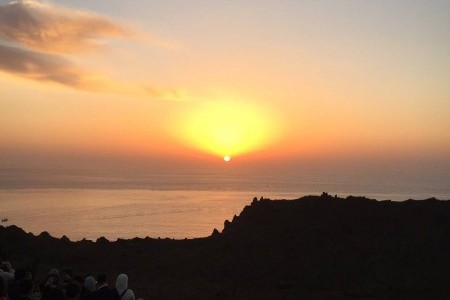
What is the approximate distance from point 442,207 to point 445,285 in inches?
256

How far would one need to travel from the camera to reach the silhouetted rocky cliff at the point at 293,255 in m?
17.4

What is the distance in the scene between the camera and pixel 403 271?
59.7 feet

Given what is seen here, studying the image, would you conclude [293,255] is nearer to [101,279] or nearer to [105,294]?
[101,279]

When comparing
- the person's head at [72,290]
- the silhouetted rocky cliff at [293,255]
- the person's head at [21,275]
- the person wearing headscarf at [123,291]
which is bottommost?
the silhouetted rocky cliff at [293,255]

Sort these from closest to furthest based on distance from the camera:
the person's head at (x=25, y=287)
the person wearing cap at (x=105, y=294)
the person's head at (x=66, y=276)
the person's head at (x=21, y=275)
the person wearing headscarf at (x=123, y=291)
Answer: the person's head at (x=25, y=287) < the person wearing cap at (x=105, y=294) < the person's head at (x=21, y=275) < the person wearing headscarf at (x=123, y=291) < the person's head at (x=66, y=276)

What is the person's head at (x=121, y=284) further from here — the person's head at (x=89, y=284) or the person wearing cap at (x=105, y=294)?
the person's head at (x=89, y=284)

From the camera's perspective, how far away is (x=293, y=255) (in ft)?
66.7

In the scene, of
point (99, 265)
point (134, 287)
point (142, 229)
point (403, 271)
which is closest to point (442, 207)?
point (403, 271)

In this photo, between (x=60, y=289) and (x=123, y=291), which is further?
(x=123, y=291)

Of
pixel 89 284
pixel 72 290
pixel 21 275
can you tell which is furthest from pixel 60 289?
pixel 89 284

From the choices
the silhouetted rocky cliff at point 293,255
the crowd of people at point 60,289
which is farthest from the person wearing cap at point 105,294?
the silhouetted rocky cliff at point 293,255

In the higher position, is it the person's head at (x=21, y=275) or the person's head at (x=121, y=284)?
the person's head at (x=21, y=275)

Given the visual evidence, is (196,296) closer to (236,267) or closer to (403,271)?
(236,267)

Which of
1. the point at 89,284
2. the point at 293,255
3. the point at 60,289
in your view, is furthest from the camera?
the point at 293,255
